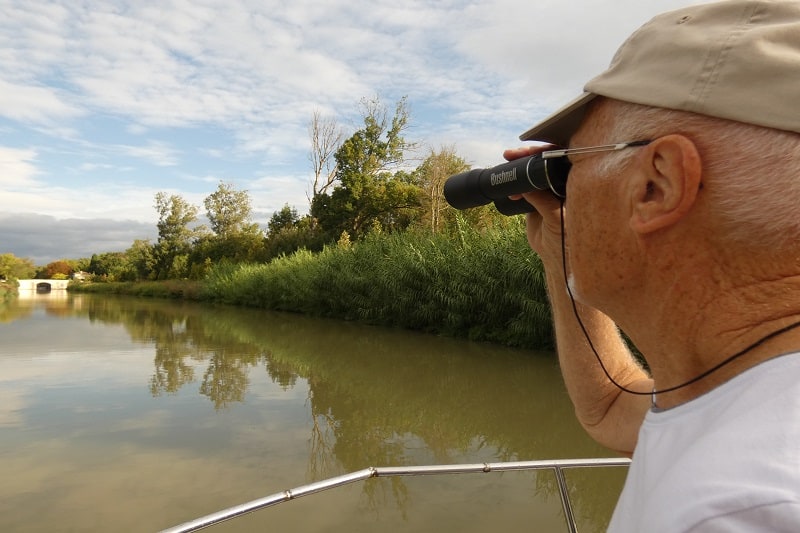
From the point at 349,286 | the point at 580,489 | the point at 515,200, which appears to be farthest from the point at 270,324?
the point at 515,200

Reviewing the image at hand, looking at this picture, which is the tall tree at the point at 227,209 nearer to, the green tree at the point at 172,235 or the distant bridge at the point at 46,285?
the green tree at the point at 172,235

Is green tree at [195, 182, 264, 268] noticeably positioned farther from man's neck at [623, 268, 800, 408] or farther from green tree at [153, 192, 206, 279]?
man's neck at [623, 268, 800, 408]

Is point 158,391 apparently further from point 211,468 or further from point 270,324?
point 270,324

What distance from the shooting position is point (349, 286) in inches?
511

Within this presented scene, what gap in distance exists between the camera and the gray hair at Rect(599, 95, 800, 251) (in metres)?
0.48

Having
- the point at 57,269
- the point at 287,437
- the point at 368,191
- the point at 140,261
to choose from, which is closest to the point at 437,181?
the point at 368,191

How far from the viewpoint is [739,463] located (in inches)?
14.1

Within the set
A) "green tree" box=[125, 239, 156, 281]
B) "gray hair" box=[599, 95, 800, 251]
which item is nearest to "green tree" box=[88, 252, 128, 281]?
"green tree" box=[125, 239, 156, 281]

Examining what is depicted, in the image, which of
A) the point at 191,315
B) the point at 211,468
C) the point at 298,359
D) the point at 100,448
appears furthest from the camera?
the point at 191,315

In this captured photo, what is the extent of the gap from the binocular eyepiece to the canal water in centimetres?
241

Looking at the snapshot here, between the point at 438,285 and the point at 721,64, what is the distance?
29.5 ft

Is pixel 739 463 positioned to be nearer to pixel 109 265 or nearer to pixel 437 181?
pixel 437 181

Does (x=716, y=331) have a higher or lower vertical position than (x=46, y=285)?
higher

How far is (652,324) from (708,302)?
0.07 metres
